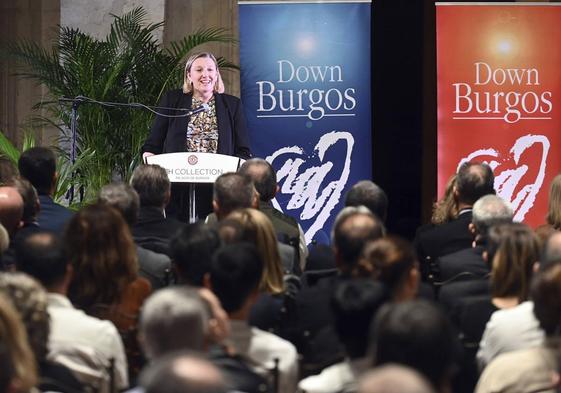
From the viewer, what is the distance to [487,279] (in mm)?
5598

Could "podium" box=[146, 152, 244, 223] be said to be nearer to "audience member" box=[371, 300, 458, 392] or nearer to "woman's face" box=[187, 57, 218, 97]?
"woman's face" box=[187, 57, 218, 97]

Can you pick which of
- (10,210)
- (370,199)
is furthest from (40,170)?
(370,199)

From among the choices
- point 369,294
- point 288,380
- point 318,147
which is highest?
point 318,147

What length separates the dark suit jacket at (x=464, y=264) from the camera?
588cm

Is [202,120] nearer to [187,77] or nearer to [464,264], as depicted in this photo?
[187,77]

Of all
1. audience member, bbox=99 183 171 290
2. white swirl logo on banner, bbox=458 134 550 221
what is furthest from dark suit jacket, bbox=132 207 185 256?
white swirl logo on banner, bbox=458 134 550 221

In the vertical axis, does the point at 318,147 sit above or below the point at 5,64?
below

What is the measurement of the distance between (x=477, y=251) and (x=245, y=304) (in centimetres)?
184

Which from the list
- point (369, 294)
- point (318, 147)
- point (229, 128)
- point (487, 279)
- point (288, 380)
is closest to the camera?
point (369, 294)

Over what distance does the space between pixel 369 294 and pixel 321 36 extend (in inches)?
258

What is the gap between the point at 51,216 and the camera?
22.4ft

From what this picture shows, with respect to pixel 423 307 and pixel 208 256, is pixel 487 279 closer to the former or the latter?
pixel 208 256

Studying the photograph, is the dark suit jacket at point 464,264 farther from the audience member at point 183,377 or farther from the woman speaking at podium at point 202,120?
the woman speaking at podium at point 202,120

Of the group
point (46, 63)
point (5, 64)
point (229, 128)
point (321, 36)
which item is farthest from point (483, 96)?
point (5, 64)
